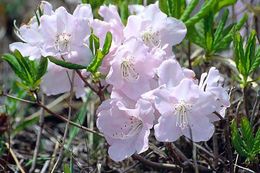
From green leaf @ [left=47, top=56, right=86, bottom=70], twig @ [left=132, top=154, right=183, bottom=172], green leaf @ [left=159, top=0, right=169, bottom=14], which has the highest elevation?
green leaf @ [left=159, top=0, right=169, bottom=14]

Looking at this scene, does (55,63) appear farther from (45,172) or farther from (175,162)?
(45,172)

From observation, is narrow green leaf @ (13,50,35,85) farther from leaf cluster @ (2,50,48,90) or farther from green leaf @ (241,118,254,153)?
green leaf @ (241,118,254,153)

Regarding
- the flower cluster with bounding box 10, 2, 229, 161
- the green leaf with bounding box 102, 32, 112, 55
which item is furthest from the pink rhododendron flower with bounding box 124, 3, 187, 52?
the green leaf with bounding box 102, 32, 112, 55

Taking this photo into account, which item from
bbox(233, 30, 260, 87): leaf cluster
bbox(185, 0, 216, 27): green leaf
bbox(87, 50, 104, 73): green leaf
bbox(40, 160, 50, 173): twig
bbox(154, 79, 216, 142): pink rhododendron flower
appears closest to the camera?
bbox(154, 79, 216, 142): pink rhododendron flower

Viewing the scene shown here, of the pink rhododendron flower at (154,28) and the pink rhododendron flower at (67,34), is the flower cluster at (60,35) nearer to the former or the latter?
the pink rhododendron flower at (67,34)

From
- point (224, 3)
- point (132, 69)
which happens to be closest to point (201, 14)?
point (224, 3)

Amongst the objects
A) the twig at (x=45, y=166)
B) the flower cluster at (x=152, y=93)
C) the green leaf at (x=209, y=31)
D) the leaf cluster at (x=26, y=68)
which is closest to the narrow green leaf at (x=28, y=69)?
the leaf cluster at (x=26, y=68)
